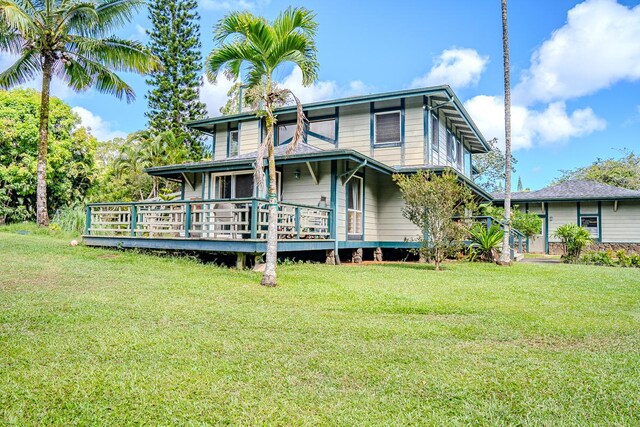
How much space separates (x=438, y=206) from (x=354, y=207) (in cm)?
335

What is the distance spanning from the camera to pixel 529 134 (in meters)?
51.1

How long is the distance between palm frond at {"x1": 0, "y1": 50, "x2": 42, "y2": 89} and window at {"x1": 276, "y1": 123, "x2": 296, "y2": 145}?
363 inches

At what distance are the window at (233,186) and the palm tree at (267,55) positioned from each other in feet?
18.6

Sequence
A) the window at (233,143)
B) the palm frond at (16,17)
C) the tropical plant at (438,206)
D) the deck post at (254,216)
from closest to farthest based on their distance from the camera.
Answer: the deck post at (254,216)
the tropical plant at (438,206)
the palm frond at (16,17)
the window at (233,143)

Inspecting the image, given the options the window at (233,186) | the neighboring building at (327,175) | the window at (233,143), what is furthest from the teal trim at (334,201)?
the window at (233,143)

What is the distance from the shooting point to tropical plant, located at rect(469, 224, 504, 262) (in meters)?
13.2

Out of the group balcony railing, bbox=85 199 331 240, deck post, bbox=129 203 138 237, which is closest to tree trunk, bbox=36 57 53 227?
balcony railing, bbox=85 199 331 240

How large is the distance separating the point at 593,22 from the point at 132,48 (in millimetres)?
21089

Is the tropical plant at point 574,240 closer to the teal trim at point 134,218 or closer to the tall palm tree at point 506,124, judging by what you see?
the tall palm tree at point 506,124

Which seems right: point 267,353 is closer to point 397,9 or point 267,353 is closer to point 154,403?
point 154,403

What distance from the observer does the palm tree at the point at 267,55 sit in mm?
7641

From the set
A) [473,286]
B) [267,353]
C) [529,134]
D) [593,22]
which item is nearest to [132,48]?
[473,286]

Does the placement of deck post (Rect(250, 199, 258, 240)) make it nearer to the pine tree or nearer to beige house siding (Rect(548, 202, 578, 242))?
beige house siding (Rect(548, 202, 578, 242))

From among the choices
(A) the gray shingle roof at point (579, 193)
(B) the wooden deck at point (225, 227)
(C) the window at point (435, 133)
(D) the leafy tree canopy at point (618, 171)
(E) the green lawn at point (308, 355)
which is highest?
(D) the leafy tree canopy at point (618, 171)
